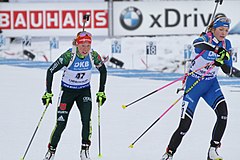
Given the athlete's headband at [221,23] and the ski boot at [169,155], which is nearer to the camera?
the athlete's headband at [221,23]

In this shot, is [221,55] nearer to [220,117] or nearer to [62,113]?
[220,117]

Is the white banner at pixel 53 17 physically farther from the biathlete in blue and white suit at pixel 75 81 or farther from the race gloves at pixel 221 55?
the race gloves at pixel 221 55

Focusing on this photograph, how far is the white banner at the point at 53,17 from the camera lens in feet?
60.4

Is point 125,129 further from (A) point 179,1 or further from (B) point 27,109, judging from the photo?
(A) point 179,1

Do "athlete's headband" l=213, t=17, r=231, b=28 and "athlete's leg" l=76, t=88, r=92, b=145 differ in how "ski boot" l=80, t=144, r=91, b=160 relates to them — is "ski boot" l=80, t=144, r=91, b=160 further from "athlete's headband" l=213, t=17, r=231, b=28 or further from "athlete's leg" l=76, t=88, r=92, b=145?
"athlete's headband" l=213, t=17, r=231, b=28

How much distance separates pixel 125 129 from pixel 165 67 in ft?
31.6

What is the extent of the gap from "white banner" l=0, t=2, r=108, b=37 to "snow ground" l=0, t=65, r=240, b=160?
6551mm

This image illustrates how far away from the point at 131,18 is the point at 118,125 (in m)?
11.1

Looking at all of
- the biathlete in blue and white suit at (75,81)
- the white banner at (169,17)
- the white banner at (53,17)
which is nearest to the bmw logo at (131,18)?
the white banner at (169,17)

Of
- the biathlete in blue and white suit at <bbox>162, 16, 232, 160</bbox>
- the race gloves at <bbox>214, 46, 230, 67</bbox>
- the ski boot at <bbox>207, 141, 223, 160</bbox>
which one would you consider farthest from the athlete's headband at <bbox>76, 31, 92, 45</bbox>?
the ski boot at <bbox>207, 141, 223, 160</bbox>

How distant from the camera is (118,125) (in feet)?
25.4

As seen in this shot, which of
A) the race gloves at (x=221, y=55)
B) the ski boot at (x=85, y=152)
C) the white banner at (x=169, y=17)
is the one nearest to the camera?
the race gloves at (x=221, y=55)

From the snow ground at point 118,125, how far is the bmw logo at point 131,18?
6.63m

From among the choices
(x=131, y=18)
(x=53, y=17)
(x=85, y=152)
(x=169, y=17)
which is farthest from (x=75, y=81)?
(x=169, y=17)
